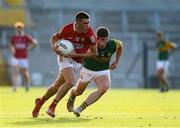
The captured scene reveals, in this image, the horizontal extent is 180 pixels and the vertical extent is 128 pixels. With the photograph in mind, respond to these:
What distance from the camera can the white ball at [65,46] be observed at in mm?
16594

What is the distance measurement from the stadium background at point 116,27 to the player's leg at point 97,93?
22291 millimetres

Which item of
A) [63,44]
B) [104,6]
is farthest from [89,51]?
[104,6]

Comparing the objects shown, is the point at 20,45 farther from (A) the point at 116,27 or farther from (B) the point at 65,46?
(B) the point at 65,46

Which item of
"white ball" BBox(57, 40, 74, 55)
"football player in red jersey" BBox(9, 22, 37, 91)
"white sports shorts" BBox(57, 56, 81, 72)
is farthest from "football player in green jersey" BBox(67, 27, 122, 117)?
"football player in red jersey" BBox(9, 22, 37, 91)

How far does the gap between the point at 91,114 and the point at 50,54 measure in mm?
23505

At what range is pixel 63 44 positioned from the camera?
54.5 ft

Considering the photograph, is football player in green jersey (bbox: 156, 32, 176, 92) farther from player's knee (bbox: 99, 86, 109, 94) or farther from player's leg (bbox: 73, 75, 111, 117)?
player's knee (bbox: 99, 86, 109, 94)

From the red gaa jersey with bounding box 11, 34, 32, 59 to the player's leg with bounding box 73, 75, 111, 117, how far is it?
15.2m

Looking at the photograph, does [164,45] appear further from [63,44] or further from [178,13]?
[63,44]

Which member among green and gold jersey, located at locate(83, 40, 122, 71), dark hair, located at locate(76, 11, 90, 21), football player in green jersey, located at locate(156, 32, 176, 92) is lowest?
football player in green jersey, located at locate(156, 32, 176, 92)

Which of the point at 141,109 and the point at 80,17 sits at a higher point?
the point at 80,17

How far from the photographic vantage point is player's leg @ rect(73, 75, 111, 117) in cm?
1719

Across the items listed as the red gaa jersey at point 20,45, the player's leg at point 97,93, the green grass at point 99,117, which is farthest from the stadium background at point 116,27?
the player's leg at point 97,93

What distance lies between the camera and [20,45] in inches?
1298
